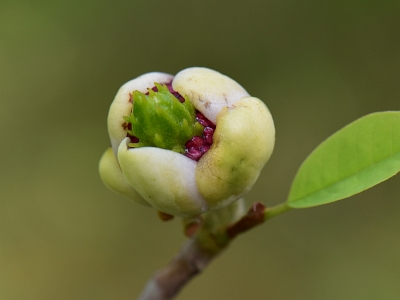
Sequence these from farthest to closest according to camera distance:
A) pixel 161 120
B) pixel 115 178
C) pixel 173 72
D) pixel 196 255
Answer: pixel 173 72, pixel 196 255, pixel 115 178, pixel 161 120

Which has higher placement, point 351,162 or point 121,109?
point 121,109

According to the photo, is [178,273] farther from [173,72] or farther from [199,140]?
[173,72]

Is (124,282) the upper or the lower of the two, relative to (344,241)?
upper

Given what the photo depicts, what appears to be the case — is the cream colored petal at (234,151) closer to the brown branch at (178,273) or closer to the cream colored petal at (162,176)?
the cream colored petal at (162,176)

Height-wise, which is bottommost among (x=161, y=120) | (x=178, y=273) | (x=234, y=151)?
(x=178, y=273)

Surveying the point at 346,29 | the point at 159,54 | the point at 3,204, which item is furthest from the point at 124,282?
the point at 346,29

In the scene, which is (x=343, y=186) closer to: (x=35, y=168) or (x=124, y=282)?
(x=124, y=282)

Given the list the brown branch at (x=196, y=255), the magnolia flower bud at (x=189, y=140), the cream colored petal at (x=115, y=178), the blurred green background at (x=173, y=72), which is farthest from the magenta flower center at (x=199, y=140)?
the blurred green background at (x=173, y=72)

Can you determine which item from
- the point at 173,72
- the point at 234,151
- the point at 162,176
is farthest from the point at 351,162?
the point at 173,72
